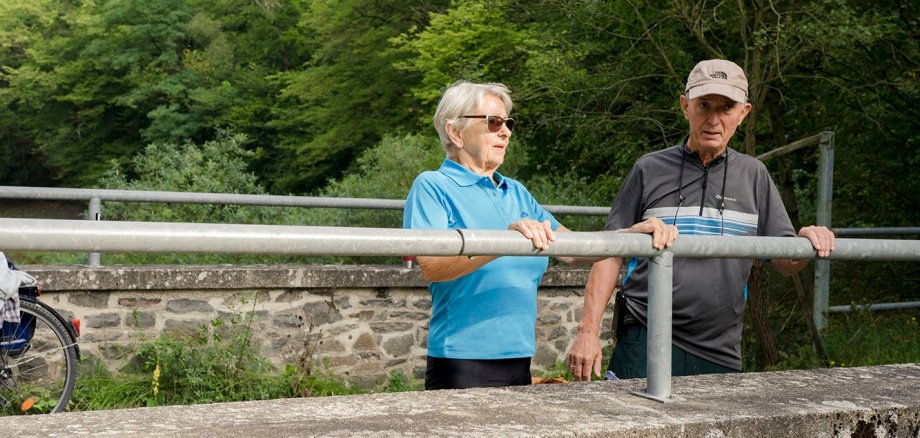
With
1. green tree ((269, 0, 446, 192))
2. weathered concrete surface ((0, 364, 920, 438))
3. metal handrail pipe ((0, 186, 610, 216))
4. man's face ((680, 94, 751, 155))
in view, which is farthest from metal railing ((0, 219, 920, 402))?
green tree ((269, 0, 446, 192))

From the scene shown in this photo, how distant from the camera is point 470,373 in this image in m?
3.04

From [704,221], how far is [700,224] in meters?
0.02

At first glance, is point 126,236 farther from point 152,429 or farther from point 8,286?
point 8,286

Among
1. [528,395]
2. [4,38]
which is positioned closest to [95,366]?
[528,395]

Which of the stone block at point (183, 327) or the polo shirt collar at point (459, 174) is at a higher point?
the polo shirt collar at point (459, 174)

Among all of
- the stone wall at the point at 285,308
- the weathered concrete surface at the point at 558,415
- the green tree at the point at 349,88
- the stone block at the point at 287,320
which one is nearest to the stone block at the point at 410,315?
the stone wall at the point at 285,308

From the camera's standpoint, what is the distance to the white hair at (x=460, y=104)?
3279 mm

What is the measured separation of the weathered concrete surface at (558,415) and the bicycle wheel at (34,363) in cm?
435

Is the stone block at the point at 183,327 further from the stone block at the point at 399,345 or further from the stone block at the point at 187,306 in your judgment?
the stone block at the point at 399,345

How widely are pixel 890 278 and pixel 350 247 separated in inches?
499

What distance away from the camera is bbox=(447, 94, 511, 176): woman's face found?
10.7ft

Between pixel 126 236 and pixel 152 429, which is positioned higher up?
pixel 126 236

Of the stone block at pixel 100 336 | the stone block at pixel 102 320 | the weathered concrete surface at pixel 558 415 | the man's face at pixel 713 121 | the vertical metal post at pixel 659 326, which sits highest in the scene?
the man's face at pixel 713 121

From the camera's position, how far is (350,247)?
6.13 ft
